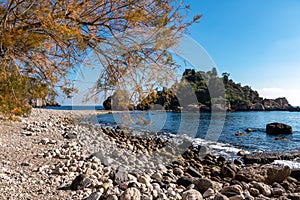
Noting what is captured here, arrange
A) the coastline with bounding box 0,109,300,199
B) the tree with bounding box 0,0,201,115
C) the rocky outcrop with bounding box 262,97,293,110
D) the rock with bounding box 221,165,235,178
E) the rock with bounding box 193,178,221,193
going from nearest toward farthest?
the tree with bounding box 0,0,201,115 < the coastline with bounding box 0,109,300,199 < the rock with bounding box 193,178,221,193 < the rock with bounding box 221,165,235,178 < the rocky outcrop with bounding box 262,97,293,110

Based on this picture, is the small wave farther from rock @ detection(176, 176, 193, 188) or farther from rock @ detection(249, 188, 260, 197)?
rock @ detection(176, 176, 193, 188)

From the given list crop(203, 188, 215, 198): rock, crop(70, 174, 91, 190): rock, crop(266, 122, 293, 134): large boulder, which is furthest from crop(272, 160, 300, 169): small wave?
crop(266, 122, 293, 134): large boulder

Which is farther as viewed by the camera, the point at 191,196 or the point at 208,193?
the point at 208,193

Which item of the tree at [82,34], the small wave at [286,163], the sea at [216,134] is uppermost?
the tree at [82,34]

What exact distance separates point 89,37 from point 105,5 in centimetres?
50

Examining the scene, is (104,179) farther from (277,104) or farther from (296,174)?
(277,104)

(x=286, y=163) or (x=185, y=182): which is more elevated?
(x=185, y=182)

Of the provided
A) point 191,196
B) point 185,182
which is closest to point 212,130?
point 185,182

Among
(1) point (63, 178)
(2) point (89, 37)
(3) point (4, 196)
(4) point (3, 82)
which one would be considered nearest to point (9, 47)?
(4) point (3, 82)

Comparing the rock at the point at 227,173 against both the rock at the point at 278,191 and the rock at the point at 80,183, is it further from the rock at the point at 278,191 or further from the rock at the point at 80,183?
the rock at the point at 80,183

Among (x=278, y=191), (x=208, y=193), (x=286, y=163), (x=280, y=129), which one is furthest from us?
(x=280, y=129)

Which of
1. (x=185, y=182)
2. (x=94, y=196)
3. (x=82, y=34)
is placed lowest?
(x=185, y=182)

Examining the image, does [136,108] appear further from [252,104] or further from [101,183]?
[252,104]

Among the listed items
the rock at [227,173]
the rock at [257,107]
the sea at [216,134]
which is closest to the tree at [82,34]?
the sea at [216,134]
